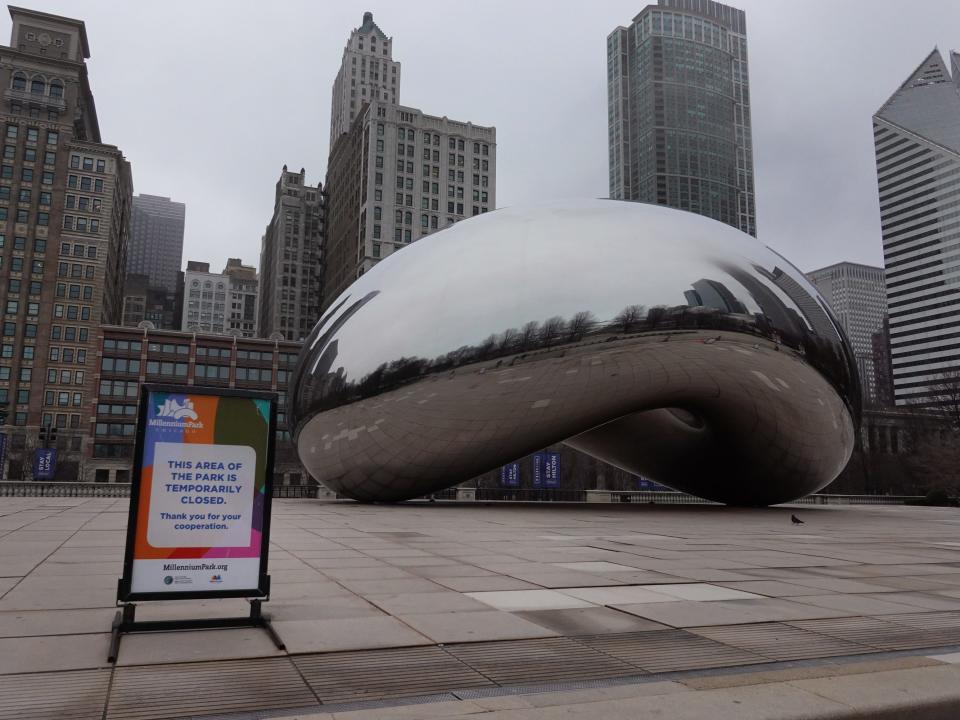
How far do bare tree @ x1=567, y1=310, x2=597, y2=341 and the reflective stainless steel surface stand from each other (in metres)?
0.03

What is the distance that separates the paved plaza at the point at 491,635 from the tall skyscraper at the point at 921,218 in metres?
149

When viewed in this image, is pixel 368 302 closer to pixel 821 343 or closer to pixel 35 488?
pixel 821 343

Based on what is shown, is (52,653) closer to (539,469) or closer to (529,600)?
(529,600)

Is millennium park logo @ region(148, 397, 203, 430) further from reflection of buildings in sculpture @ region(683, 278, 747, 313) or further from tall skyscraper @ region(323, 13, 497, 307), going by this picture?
tall skyscraper @ region(323, 13, 497, 307)

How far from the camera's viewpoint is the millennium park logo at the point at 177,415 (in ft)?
16.9

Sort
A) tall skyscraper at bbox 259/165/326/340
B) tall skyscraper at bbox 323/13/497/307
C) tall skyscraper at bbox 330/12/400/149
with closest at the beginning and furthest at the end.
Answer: tall skyscraper at bbox 323/13/497/307, tall skyscraper at bbox 259/165/326/340, tall skyscraper at bbox 330/12/400/149

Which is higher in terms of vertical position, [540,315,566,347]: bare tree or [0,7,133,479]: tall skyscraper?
[0,7,133,479]: tall skyscraper

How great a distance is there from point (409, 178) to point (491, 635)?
115 metres

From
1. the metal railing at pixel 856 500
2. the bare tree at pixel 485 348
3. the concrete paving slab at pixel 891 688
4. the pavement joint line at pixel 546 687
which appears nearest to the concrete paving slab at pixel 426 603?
the pavement joint line at pixel 546 687

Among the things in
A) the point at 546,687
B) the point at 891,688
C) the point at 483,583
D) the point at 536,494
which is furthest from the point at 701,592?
the point at 536,494

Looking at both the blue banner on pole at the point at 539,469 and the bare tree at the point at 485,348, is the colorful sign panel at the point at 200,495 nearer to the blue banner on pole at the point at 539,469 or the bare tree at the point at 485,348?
the bare tree at the point at 485,348

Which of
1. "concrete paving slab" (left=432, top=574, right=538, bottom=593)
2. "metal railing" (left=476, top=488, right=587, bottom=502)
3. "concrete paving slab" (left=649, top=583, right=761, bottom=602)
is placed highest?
"metal railing" (left=476, top=488, right=587, bottom=502)

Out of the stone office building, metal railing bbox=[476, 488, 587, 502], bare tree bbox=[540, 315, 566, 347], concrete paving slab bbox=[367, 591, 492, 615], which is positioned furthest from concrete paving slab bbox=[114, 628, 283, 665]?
the stone office building

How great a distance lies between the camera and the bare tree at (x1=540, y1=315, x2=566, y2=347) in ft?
47.6
